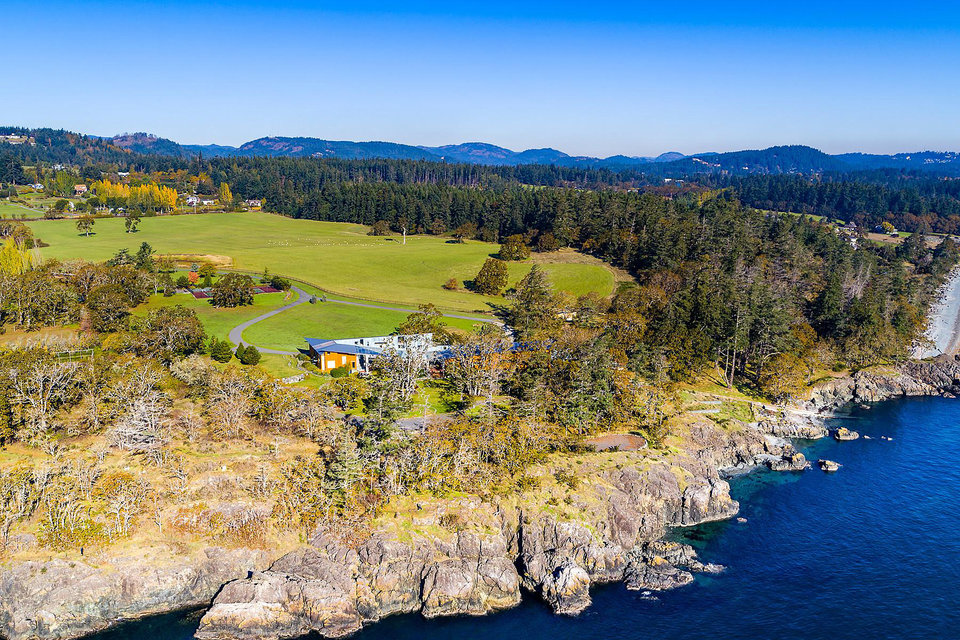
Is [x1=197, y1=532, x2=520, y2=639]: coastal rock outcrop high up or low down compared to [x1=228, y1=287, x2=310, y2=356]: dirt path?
down

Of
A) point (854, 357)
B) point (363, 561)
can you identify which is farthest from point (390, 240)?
point (363, 561)

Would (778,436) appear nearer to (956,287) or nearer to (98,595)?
(98,595)

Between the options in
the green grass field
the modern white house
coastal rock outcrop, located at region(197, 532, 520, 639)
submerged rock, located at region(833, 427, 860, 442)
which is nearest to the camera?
coastal rock outcrop, located at region(197, 532, 520, 639)

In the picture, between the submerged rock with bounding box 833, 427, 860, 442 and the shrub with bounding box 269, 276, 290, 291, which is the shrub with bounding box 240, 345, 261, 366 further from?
the submerged rock with bounding box 833, 427, 860, 442

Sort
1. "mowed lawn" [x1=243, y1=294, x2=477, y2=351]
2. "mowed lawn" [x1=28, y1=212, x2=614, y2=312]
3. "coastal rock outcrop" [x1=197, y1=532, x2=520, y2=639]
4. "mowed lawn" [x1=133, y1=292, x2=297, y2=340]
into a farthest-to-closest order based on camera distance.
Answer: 1. "mowed lawn" [x1=28, y1=212, x2=614, y2=312]
2. "mowed lawn" [x1=133, y1=292, x2=297, y2=340]
3. "mowed lawn" [x1=243, y1=294, x2=477, y2=351]
4. "coastal rock outcrop" [x1=197, y1=532, x2=520, y2=639]

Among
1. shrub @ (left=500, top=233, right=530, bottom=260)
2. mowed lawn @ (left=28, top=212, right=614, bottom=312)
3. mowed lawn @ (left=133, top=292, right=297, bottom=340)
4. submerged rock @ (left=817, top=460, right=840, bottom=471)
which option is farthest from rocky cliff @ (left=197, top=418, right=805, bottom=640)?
shrub @ (left=500, top=233, right=530, bottom=260)

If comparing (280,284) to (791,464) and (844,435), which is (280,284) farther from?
(844,435)

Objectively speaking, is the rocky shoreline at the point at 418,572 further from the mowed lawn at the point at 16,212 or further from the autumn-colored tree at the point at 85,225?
the mowed lawn at the point at 16,212
